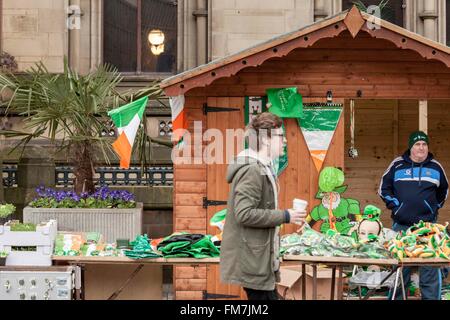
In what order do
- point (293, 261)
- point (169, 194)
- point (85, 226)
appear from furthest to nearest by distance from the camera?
point (169, 194), point (85, 226), point (293, 261)

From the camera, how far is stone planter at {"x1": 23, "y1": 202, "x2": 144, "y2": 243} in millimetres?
14875

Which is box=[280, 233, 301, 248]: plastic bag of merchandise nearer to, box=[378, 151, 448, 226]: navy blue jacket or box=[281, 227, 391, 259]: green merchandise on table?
box=[281, 227, 391, 259]: green merchandise on table

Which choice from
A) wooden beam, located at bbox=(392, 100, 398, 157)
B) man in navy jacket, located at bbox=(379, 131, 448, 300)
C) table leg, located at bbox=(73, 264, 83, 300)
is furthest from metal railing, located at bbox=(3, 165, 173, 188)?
table leg, located at bbox=(73, 264, 83, 300)

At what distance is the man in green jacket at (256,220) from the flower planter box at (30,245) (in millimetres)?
2983

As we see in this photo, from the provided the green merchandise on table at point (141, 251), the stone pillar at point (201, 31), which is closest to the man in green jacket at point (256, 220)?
the green merchandise on table at point (141, 251)

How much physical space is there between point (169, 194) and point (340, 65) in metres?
5.71

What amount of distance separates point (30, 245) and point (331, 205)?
3747 mm

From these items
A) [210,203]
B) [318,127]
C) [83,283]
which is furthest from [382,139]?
[83,283]

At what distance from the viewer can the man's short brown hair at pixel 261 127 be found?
30.6 feet

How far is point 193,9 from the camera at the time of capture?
20562 millimetres
